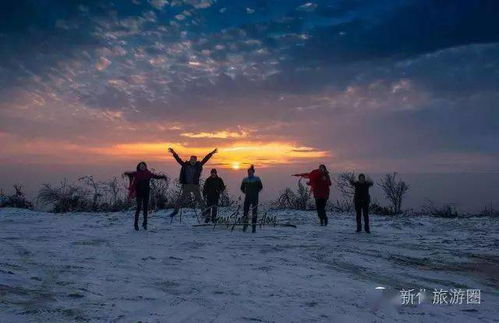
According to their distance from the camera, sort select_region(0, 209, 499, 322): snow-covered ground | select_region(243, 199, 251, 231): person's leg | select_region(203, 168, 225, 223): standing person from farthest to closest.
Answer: select_region(203, 168, 225, 223): standing person → select_region(243, 199, 251, 231): person's leg → select_region(0, 209, 499, 322): snow-covered ground

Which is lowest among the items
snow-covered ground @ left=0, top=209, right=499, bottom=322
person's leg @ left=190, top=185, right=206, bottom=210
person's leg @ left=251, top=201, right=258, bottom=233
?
snow-covered ground @ left=0, top=209, right=499, bottom=322

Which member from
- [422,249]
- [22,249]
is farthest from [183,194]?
[422,249]

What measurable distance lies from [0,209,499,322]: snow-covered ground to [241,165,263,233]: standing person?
68 centimetres

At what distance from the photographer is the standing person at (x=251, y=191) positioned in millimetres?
13968

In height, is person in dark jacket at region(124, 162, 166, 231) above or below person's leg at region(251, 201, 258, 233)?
above

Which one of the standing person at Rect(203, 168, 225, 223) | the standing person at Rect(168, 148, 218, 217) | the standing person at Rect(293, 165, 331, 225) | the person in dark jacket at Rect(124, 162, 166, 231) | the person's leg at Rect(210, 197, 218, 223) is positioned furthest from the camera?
the standing person at Rect(168, 148, 218, 217)

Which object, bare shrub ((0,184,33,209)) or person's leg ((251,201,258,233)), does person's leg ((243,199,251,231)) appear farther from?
bare shrub ((0,184,33,209))

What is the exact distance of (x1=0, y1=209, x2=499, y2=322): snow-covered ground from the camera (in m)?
5.62

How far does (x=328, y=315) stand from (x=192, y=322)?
167 centimetres

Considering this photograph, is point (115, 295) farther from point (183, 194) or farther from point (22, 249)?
point (183, 194)

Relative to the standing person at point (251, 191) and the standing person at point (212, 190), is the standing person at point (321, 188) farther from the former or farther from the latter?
the standing person at point (212, 190)

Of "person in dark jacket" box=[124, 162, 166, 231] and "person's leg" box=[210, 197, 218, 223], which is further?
"person's leg" box=[210, 197, 218, 223]

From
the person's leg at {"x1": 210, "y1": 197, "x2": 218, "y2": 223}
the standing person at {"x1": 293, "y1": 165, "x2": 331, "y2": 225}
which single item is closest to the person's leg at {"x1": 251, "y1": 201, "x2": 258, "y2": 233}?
the person's leg at {"x1": 210, "y1": 197, "x2": 218, "y2": 223}

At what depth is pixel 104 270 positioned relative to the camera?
7.68m
